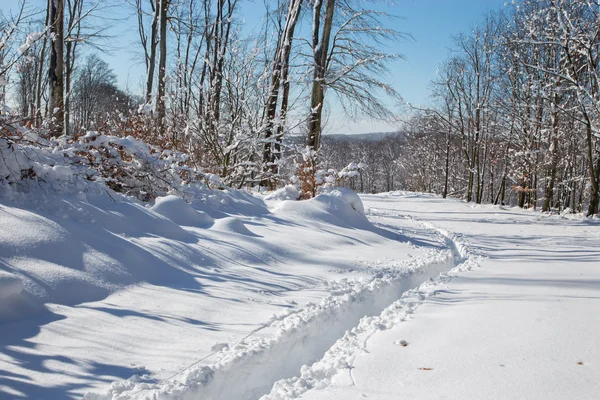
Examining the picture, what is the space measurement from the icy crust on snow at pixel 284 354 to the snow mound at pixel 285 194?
4.68 meters

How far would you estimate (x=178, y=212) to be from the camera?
16.6ft

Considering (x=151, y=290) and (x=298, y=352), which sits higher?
(x=151, y=290)

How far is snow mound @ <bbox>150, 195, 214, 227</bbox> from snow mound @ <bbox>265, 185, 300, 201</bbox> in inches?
129

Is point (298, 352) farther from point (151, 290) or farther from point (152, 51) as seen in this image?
point (152, 51)

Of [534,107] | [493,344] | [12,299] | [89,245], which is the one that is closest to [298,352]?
[493,344]

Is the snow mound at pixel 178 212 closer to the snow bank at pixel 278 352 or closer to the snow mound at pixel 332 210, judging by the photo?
the snow mound at pixel 332 210

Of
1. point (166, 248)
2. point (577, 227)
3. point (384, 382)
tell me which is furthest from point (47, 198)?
point (577, 227)

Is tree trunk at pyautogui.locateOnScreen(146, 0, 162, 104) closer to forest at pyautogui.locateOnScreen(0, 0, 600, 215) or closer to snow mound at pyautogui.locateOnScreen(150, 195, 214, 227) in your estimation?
forest at pyautogui.locateOnScreen(0, 0, 600, 215)

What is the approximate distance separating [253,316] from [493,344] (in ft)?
5.21

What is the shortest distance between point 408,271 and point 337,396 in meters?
2.84

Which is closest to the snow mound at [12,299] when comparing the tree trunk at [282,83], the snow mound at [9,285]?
the snow mound at [9,285]

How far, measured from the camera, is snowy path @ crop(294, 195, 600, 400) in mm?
1991

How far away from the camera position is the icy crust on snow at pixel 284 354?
1945mm

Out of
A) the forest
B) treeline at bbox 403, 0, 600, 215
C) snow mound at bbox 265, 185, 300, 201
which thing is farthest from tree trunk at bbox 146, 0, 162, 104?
treeline at bbox 403, 0, 600, 215
